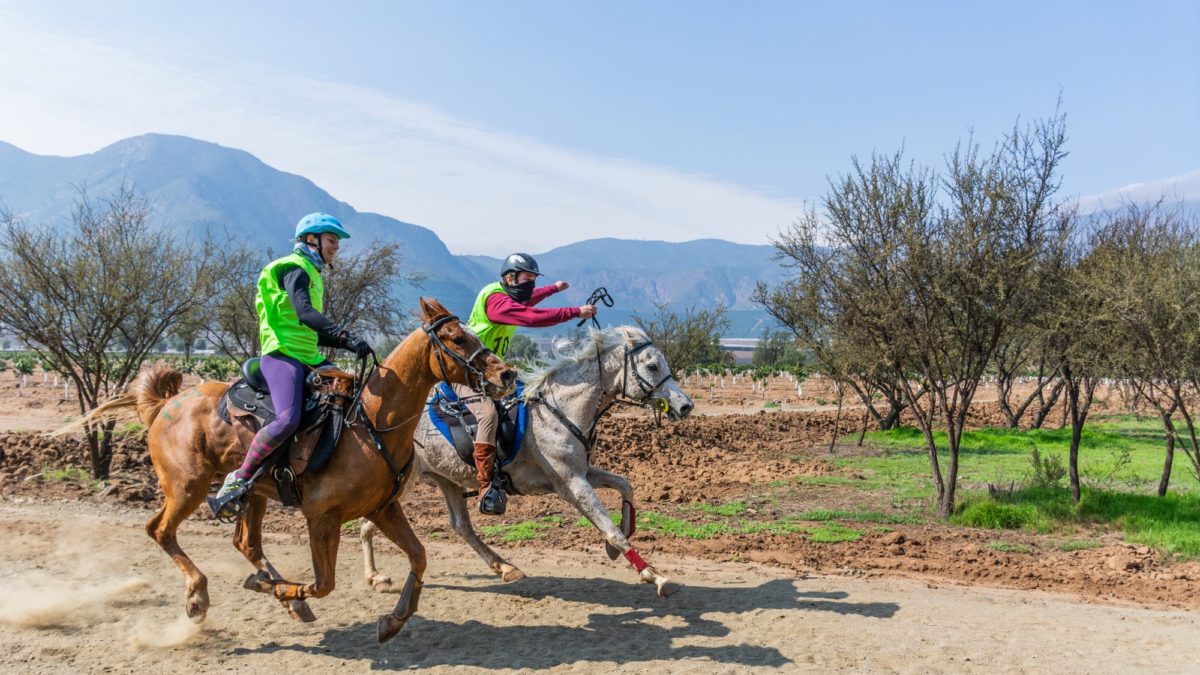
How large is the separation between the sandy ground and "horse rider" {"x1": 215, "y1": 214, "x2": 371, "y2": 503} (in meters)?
1.51

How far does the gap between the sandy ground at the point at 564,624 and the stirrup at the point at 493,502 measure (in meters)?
0.90

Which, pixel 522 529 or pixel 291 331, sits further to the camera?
pixel 522 529

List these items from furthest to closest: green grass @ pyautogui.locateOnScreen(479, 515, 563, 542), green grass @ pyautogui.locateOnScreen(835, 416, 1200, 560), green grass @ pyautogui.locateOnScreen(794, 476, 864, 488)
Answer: green grass @ pyautogui.locateOnScreen(794, 476, 864, 488) → green grass @ pyautogui.locateOnScreen(835, 416, 1200, 560) → green grass @ pyautogui.locateOnScreen(479, 515, 563, 542)

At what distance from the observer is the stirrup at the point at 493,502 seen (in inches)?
295

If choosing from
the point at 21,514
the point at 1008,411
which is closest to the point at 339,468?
the point at 21,514

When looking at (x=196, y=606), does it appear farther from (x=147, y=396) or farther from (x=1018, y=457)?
(x=1018, y=457)

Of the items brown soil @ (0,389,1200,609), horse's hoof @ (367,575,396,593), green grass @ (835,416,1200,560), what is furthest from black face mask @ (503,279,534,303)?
green grass @ (835,416,1200,560)

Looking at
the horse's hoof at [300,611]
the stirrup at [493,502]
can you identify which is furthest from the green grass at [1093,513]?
the horse's hoof at [300,611]

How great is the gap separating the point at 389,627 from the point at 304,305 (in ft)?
8.33

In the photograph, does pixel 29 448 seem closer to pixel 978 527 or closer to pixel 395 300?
pixel 395 300

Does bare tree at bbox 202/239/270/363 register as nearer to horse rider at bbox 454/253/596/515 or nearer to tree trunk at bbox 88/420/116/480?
tree trunk at bbox 88/420/116/480

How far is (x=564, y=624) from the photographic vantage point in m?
7.11

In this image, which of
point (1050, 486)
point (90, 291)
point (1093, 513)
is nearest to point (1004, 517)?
point (1093, 513)

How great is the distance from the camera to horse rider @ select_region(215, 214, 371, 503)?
→ 596cm
